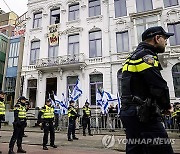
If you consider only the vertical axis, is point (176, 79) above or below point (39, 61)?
below

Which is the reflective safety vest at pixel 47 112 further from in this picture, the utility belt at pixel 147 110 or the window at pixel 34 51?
the window at pixel 34 51

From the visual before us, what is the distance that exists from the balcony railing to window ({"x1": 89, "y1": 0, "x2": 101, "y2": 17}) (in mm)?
4888

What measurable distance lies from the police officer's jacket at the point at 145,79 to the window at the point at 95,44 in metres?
16.3

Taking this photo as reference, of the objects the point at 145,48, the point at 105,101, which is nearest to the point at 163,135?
the point at 145,48

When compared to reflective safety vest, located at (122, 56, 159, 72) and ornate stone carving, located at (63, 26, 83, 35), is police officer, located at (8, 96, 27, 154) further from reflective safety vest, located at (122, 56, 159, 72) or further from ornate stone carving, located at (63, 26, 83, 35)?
ornate stone carving, located at (63, 26, 83, 35)

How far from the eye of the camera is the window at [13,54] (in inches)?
878

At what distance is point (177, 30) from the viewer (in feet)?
54.9

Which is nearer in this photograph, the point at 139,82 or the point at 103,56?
the point at 139,82

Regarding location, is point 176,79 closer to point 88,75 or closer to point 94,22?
point 88,75

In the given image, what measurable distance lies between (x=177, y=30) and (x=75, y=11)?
1080 centimetres

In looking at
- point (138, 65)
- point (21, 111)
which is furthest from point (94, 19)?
point (138, 65)

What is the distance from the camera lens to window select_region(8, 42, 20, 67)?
73.2 feet

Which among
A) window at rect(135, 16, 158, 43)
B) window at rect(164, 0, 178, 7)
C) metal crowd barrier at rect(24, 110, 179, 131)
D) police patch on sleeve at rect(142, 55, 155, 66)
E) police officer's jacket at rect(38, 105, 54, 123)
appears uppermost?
window at rect(164, 0, 178, 7)

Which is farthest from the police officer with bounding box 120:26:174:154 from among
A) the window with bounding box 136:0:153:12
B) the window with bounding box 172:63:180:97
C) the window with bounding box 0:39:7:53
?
the window with bounding box 0:39:7:53
